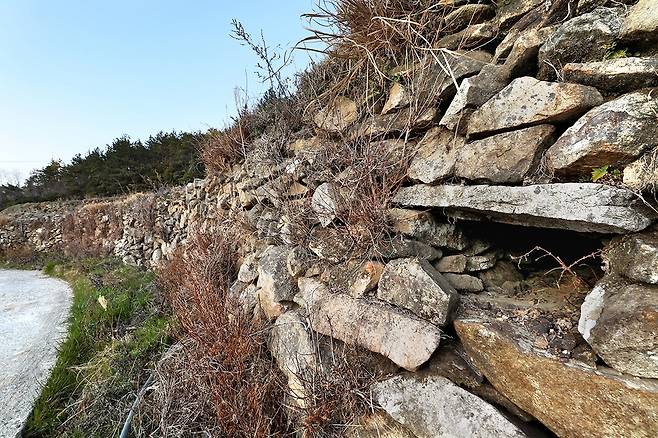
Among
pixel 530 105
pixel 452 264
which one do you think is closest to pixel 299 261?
pixel 452 264

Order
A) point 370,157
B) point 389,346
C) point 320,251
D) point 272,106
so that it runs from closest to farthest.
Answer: point 389,346 < point 370,157 < point 320,251 < point 272,106

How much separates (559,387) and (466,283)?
2.70ft

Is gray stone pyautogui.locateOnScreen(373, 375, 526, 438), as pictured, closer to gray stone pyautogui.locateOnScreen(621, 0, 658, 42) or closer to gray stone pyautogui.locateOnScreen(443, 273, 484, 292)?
gray stone pyautogui.locateOnScreen(443, 273, 484, 292)

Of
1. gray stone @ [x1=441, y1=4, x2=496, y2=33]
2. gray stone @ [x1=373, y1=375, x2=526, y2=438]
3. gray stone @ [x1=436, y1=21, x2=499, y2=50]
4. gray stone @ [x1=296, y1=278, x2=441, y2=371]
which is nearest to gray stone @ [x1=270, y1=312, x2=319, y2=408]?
gray stone @ [x1=296, y1=278, x2=441, y2=371]

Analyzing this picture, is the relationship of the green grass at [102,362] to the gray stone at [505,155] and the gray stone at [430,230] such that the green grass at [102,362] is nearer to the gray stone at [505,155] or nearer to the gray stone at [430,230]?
the gray stone at [430,230]

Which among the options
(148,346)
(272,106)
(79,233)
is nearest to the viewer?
(148,346)

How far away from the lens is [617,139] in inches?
56.1

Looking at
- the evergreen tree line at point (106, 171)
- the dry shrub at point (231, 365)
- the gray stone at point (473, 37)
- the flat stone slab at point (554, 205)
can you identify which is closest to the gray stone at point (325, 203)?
the flat stone slab at point (554, 205)

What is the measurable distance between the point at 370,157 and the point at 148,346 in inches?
127

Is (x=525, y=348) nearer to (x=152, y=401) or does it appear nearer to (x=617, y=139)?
(x=617, y=139)

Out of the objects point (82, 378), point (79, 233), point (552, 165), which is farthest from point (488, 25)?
point (79, 233)

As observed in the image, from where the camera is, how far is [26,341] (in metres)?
3.97

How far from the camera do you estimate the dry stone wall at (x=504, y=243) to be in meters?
1.35

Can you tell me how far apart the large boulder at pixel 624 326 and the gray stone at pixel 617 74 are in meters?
0.96
